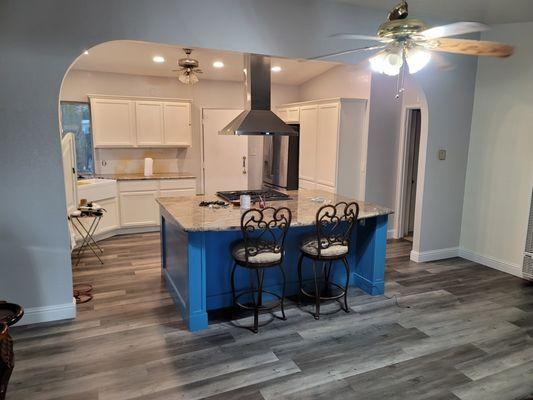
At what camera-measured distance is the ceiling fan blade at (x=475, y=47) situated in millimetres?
2348

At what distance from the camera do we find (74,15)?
9.46 feet

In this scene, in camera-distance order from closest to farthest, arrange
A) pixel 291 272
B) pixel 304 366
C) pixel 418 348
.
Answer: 1. pixel 304 366
2. pixel 418 348
3. pixel 291 272

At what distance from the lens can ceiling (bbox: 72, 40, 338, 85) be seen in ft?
15.8

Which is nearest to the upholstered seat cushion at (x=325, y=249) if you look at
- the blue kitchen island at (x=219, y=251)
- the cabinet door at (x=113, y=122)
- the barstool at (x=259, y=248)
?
the blue kitchen island at (x=219, y=251)

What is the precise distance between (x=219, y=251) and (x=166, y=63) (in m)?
3.38

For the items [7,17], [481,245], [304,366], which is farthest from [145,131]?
[481,245]

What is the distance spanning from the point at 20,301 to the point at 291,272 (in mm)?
2306

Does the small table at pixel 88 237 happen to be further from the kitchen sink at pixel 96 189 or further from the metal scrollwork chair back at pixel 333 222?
the metal scrollwork chair back at pixel 333 222

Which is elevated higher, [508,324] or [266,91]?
[266,91]

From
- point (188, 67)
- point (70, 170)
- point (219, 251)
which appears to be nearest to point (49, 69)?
point (70, 170)

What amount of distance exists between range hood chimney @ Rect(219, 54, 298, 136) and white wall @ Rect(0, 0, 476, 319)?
0.20m

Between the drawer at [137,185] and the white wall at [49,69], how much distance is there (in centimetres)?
256

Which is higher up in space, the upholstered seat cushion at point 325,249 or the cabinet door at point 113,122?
the cabinet door at point 113,122

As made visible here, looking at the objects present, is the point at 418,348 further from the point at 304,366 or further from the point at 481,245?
the point at 481,245
